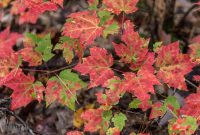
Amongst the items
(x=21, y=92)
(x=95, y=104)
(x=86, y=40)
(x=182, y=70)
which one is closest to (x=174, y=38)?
(x=95, y=104)

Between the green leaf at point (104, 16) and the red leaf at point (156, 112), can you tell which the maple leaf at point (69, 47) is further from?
the red leaf at point (156, 112)

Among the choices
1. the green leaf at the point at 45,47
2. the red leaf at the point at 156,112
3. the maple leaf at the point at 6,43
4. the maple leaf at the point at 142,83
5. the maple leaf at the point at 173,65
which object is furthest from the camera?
the maple leaf at the point at 6,43

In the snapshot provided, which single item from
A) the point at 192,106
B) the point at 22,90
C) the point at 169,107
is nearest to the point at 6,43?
the point at 22,90

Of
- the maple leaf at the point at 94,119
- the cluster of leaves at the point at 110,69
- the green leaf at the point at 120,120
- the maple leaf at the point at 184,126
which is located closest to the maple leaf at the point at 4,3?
the cluster of leaves at the point at 110,69

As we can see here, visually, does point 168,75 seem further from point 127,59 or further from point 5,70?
point 5,70

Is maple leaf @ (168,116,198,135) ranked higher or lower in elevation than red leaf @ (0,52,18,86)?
lower

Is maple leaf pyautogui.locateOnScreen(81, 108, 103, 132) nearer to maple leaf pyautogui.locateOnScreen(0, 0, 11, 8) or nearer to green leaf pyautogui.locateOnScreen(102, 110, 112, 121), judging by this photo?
green leaf pyautogui.locateOnScreen(102, 110, 112, 121)

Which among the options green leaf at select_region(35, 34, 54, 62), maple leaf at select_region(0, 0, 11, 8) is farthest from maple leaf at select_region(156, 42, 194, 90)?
maple leaf at select_region(0, 0, 11, 8)

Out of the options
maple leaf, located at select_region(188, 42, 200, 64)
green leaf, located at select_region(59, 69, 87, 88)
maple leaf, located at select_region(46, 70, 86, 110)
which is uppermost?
maple leaf, located at select_region(188, 42, 200, 64)
